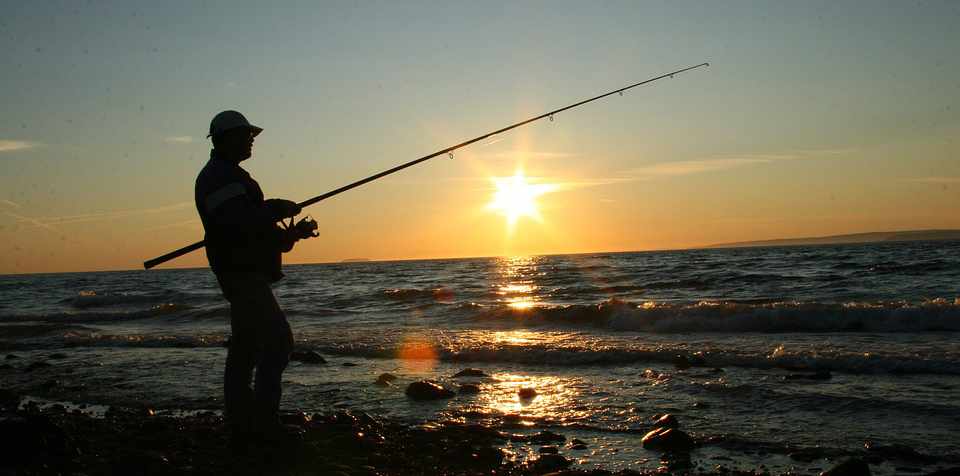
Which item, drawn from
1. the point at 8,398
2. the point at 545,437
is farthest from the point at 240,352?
the point at 8,398

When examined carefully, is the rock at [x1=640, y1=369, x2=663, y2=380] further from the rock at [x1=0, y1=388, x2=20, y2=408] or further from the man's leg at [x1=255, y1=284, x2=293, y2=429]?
the rock at [x1=0, y1=388, x2=20, y2=408]

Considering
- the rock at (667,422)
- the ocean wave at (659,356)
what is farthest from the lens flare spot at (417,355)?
the rock at (667,422)

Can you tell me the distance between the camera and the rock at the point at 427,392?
749 centimetres

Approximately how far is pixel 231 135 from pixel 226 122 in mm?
82

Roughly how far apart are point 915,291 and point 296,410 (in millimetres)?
17914

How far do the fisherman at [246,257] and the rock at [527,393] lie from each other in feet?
10.6

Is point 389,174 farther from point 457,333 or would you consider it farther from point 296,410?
point 457,333

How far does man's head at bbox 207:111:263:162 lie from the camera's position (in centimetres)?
432

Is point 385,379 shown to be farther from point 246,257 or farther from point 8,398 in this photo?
point 246,257

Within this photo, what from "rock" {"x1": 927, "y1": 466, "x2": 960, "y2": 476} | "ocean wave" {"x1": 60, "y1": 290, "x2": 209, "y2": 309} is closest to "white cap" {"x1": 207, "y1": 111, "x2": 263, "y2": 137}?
"rock" {"x1": 927, "y1": 466, "x2": 960, "y2": 476}

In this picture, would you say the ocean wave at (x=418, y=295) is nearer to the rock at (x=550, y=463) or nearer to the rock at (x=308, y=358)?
the rock at (x=308, y=358)

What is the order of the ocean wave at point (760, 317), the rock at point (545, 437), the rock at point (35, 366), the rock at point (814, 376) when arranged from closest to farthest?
1. the rock at point (545, 437)
2. the rock at point (814, 376)
3. the rock at point (35, 366)
4. the ocean wave at point (760, 317)

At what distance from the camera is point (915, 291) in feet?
64.2

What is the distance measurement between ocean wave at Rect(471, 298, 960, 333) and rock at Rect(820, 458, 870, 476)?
940 centimetres
